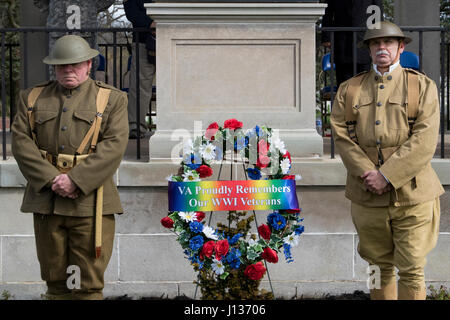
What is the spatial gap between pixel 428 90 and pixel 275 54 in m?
1.70

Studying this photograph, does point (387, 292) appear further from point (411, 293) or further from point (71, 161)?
point (71, 161)

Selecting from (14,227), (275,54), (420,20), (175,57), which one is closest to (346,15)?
(275,54)

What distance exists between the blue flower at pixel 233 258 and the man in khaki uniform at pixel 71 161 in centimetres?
77

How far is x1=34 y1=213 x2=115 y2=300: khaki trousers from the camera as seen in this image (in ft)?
13.3

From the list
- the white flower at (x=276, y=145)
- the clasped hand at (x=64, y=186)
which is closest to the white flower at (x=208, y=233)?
the white flower at (x=276, y=145)

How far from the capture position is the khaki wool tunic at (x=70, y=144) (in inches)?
155

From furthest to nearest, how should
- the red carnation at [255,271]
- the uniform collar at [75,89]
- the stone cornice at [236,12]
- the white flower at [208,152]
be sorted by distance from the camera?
the stone cornice at [236,12] < the white flower at [208,152] < the red carnation at [255,271] < the uniform collar at [75,89]

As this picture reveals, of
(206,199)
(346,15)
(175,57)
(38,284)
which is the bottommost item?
(38,284)

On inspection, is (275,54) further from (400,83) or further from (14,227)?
(14,227)

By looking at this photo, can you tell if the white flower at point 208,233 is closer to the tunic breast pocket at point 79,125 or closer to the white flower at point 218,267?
the white flower at point 218,267

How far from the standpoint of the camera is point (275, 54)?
5465 mm

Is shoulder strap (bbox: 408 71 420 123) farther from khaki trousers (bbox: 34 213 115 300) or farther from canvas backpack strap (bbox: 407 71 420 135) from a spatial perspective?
khaki trousers (bbox: 34 213 115 300)

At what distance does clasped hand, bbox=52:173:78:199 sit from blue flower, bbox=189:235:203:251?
0.83 m

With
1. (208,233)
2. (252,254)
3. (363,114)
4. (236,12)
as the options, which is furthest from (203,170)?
(236,12)
